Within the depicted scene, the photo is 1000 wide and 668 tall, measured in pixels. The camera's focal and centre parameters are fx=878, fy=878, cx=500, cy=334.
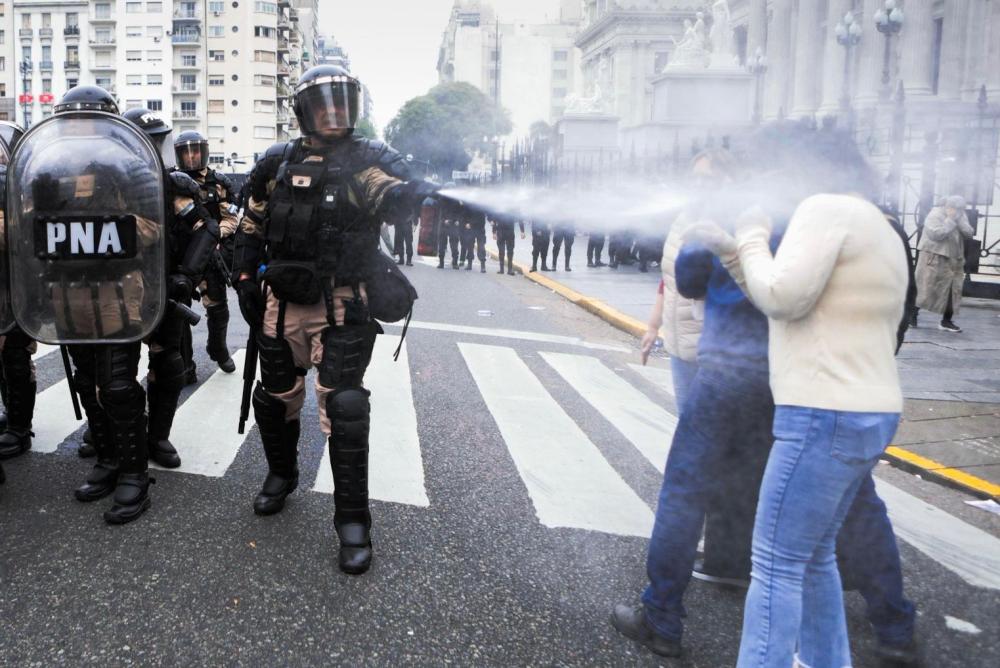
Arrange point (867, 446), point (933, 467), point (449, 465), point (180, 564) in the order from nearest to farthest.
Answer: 1. point (867, 446)
2. point (180, 564)
3. point (449, 465)
4. point (933, 467)

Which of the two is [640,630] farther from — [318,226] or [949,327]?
[949,327]

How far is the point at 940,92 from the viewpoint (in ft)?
98.1

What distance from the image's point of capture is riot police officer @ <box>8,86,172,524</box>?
3785 mm

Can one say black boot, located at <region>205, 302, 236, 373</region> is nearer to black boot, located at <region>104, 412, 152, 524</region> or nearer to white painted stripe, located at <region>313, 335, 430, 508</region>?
white painted stripe, located at <region>313, 335, 430, 508</region>

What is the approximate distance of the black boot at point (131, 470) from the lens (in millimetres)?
3916

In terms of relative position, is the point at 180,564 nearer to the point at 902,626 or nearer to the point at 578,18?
the point at 902,626

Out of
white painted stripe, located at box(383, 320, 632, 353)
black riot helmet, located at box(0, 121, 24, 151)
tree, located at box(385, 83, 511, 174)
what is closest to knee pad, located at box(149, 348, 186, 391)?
black riot helmet, located at box(0, 121, 24, 151)

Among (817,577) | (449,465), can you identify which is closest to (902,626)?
(817,577)

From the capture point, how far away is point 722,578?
11.2 ft

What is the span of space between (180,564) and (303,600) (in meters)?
0.61

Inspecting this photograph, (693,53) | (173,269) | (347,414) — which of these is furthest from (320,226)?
(693,53)

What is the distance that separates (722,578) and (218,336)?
518 cm

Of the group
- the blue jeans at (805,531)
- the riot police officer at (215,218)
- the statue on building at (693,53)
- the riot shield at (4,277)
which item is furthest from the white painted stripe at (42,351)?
the statue on building at (693,53)

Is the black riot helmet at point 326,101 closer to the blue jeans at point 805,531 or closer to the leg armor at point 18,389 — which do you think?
the blue jeans at point 805,531
